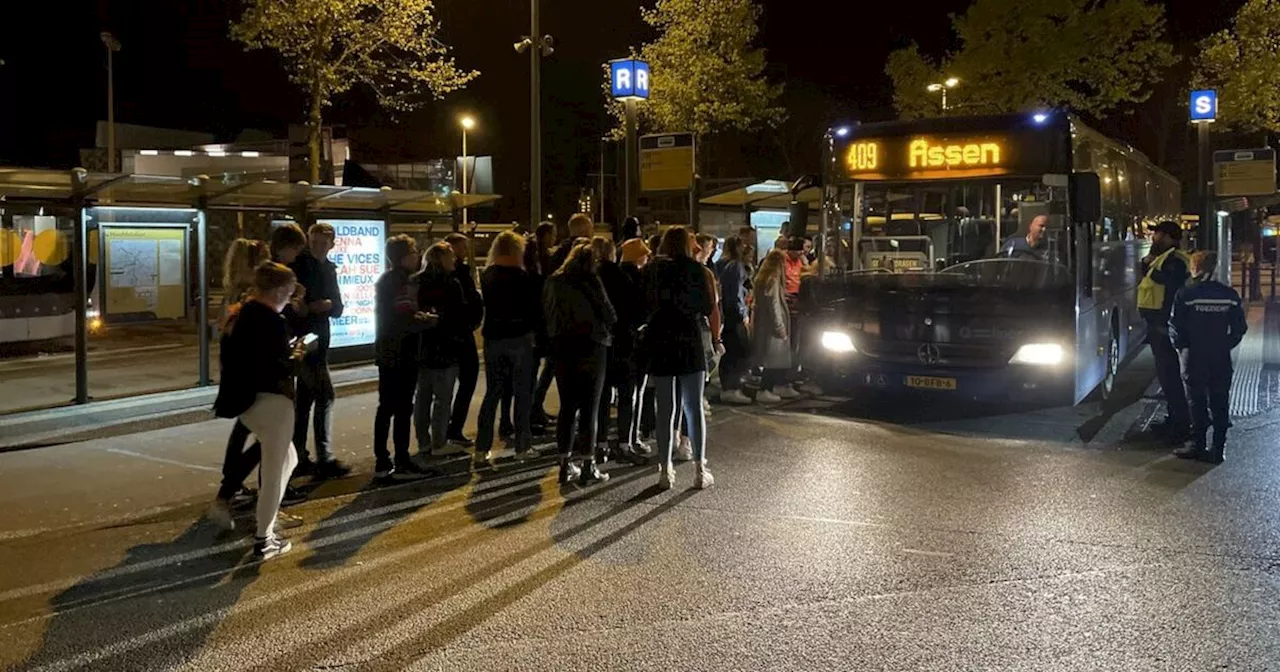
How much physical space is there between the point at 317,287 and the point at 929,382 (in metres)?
5.56

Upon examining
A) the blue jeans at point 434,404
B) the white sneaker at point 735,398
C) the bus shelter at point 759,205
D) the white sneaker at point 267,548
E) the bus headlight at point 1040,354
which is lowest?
the white sneaker at point 267,548

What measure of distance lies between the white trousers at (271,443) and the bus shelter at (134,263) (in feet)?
16.7

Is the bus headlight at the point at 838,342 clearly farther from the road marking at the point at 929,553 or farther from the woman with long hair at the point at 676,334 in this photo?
the road marking at the point at 929,553

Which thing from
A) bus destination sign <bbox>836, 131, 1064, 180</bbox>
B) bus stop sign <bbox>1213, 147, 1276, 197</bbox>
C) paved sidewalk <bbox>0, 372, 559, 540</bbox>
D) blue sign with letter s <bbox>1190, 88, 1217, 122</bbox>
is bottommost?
paved sidewalk <bbox>0, 372, 559, 540</bbox>

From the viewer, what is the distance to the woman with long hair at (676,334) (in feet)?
24.3

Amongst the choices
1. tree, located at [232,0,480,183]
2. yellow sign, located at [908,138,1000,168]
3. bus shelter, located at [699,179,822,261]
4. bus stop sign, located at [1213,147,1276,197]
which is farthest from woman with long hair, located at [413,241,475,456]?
bus stop sign, located at [1213,147,1276,197]

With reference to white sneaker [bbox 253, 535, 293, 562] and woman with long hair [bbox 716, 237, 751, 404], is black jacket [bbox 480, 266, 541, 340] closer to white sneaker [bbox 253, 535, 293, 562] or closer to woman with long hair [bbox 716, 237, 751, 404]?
white sneaker [bbox 253, 535, 293, 562]

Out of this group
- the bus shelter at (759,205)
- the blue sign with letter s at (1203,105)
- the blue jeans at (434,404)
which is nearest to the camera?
the blue jeans at (434,404)

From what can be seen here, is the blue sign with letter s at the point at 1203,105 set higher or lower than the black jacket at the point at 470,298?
higher

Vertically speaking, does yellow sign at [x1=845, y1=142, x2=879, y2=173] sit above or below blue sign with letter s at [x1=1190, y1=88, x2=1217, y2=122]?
below

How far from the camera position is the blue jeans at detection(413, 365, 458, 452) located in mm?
7984

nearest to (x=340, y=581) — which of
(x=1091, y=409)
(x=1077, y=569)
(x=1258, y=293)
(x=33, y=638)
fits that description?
(x=33, y=638)

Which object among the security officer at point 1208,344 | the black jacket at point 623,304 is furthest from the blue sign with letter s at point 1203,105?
the black jacket at point 623,304

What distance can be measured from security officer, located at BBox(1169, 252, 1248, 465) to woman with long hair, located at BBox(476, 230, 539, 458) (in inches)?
209
